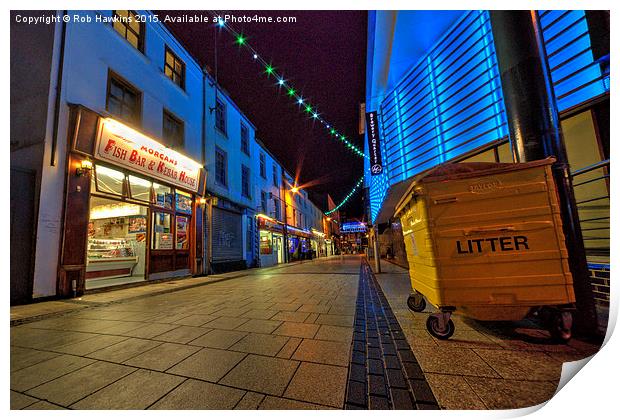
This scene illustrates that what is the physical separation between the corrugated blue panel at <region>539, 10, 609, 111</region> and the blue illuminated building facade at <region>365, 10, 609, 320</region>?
0.04 ft

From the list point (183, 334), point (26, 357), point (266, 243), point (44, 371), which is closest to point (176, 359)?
point (183, 334)

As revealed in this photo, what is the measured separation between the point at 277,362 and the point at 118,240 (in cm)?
952

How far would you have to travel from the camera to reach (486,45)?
537cm

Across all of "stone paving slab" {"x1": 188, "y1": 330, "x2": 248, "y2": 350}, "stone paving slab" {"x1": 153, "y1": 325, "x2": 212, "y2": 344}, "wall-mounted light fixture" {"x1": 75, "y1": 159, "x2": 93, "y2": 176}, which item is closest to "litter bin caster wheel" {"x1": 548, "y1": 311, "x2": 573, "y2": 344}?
"stone paving slab" {"x1": 188, "y1": 330, "x2": 248, "y2": 350}

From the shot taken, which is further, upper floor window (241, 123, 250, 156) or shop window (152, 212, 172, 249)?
upper floor window (241, 123, 250, 156)

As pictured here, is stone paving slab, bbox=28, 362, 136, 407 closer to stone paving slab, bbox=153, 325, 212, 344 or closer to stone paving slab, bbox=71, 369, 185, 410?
stone paving slab, bbox=71, 369, 185, 410

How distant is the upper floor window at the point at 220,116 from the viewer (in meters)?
12.8

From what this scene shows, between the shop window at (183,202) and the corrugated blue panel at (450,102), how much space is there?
8.45 meters

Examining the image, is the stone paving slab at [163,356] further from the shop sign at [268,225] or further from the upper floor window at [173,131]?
the shop sign at [268,225]

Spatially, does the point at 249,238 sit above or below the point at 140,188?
below

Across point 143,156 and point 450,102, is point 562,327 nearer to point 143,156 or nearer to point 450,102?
point 450,102

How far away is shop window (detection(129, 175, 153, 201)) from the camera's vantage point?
7823 mm

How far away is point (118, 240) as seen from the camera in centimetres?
895
